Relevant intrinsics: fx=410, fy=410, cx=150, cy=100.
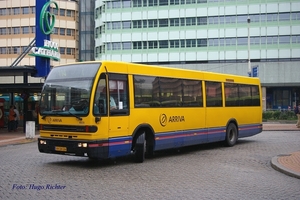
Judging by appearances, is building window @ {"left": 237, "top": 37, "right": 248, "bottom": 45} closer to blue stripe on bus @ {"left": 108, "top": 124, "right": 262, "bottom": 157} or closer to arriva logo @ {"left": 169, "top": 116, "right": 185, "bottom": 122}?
blue stripe on bus @ {"left": 108, "top": 124, "right": 262, "bottom": 157}

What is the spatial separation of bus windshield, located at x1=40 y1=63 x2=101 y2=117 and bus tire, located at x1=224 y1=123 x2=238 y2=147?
7.99 metres

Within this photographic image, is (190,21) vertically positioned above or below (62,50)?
above

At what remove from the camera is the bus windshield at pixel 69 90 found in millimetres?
11359

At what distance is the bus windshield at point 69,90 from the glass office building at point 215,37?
47.8 metres

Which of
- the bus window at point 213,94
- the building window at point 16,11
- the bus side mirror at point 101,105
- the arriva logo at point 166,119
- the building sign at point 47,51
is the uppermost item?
the building window at point 16,11

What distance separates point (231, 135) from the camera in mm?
17969

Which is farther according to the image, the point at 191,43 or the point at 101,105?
the point at 191,43

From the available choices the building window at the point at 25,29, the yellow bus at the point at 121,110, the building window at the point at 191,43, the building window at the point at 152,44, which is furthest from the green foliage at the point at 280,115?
the building window at the point at 25,29

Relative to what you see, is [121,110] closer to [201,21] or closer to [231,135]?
[231,135]

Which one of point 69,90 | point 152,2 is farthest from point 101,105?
point 152,2

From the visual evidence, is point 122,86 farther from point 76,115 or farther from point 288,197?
point 288,197

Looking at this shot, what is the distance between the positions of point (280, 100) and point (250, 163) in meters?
50.1

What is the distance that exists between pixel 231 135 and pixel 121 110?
7.48m

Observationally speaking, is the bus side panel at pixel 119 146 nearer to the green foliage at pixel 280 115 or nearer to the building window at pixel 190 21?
the green foliage at pixel 280 115
